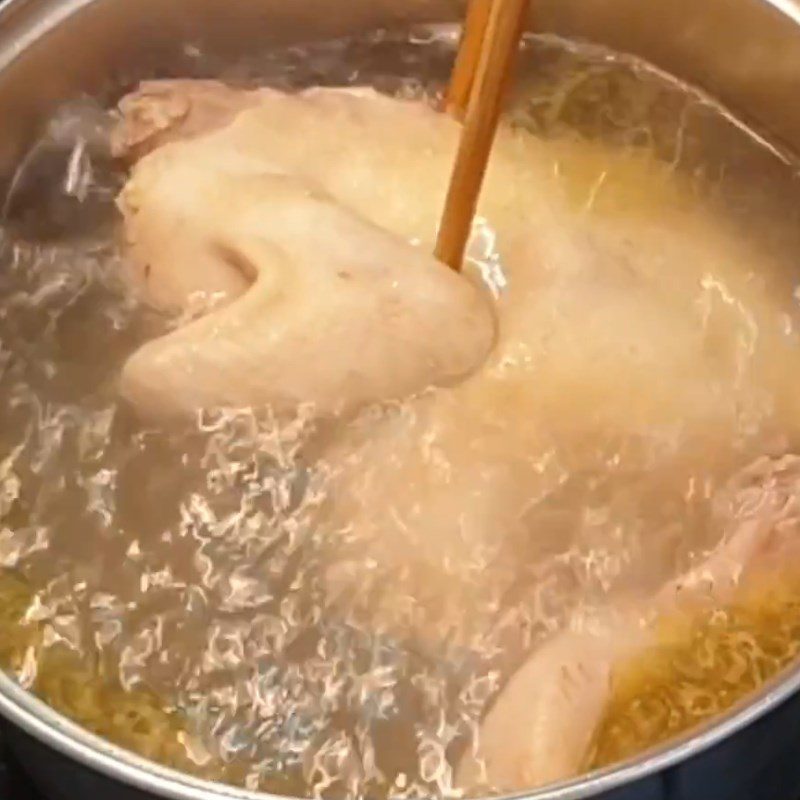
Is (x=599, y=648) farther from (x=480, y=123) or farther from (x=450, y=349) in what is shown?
(x=480, y=123)

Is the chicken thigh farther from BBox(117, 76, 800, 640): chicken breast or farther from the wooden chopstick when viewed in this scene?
the wooden chopstick

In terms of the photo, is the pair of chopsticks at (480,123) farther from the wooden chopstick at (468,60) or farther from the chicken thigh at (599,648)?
the chicken thigh at (599,648)

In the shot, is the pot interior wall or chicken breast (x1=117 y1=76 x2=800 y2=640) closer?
chicken breast (x1=117 y1=76 x2=800 y2=640)

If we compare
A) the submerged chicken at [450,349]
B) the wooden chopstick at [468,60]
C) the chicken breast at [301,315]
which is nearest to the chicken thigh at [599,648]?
the submerged chicken at [450,349]

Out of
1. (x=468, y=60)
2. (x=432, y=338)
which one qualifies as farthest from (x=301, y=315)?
(x=468, y=60)

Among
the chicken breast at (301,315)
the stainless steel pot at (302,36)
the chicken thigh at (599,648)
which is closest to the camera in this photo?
the chicken thigh at (599,648)

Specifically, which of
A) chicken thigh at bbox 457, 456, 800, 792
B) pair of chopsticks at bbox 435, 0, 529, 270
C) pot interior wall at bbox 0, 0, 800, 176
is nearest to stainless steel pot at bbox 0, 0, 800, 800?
pot interior wall at bbox 0, 0, 800, 176

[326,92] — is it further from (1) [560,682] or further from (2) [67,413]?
(1) [560,682]
